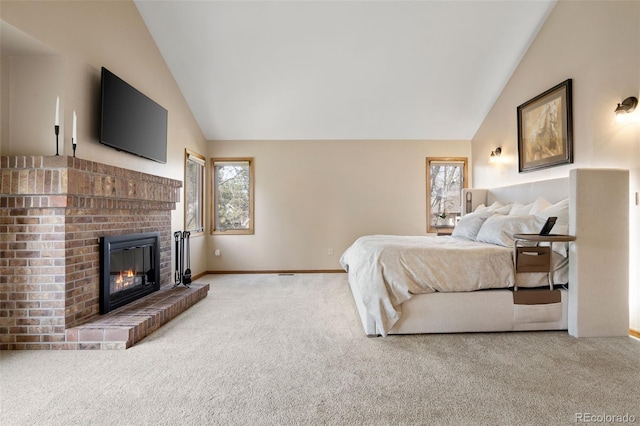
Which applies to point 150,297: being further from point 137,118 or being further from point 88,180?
point 137,118

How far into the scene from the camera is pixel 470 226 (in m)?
3.96

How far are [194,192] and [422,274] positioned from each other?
419 centimetres

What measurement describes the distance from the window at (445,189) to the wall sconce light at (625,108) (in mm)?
2989

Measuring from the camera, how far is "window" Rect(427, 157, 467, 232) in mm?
5859

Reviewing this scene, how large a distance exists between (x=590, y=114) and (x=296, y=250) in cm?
440

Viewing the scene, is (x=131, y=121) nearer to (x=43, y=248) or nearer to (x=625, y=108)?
A: (x=43, y=248)

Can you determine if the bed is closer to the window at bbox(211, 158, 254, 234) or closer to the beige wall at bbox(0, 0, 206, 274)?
the beige wall at bbox(0, 0, 206, 274)

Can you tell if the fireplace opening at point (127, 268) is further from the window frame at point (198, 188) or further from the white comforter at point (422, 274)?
the white comforter at point (422, 274)

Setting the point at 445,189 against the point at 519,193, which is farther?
the point at 445,189

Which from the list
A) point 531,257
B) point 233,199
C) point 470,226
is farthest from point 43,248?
point 470,226

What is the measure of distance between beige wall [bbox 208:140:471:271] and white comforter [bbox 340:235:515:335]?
2949mm

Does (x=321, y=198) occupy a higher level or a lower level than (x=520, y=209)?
higher

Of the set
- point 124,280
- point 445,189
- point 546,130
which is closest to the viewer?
point 124,280

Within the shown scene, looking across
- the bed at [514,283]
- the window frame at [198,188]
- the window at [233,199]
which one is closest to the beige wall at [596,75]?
the bed at [514,283]
